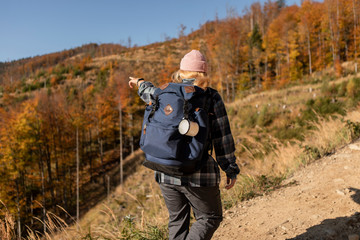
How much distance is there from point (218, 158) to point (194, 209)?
1.33 feet

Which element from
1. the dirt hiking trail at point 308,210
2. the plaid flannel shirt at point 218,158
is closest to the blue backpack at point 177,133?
the plaid flannel shirt at point 218,158

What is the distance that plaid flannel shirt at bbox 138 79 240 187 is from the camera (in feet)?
4.89

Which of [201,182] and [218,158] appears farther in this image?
[218,158]

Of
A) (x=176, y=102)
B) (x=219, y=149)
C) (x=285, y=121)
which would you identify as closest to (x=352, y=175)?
(x=219, y=149)

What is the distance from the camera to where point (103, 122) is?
2912 cm

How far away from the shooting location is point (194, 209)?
163cm

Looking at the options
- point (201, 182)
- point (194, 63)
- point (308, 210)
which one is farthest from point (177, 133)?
point (308, 210)

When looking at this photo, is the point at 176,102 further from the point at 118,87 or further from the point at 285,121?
the point at 118,87

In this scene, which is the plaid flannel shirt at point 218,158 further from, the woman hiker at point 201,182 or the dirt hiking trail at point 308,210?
the dirt hiking trail at point 308,210

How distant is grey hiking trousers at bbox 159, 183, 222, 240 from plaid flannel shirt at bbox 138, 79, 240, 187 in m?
0.05

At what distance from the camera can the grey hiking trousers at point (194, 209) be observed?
154 cm

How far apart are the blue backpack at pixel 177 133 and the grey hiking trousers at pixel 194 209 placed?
0.68 feet

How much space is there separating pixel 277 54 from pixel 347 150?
106 feet

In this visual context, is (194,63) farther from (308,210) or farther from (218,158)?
(308,210)
